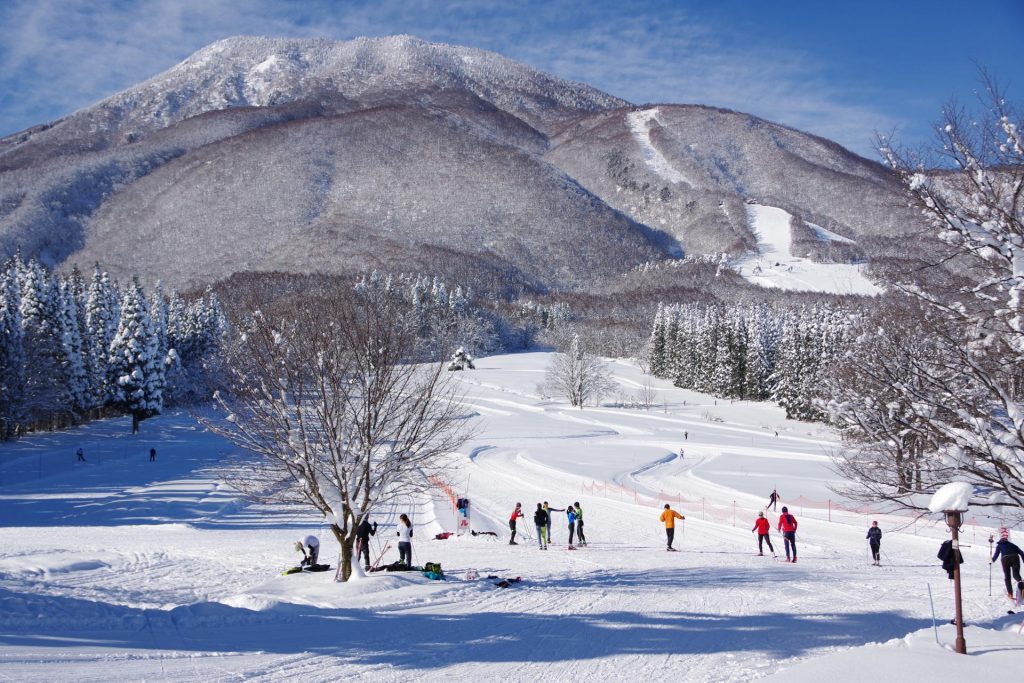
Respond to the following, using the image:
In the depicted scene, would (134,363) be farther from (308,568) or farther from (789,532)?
(789,532)

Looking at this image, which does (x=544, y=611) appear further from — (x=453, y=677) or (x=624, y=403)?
(x=624, y=403)

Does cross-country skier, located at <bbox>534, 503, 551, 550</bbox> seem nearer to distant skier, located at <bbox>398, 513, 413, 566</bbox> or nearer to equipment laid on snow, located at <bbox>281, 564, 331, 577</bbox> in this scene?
distant skier, located at <bbox>398, 513, 413, 566</bbox>

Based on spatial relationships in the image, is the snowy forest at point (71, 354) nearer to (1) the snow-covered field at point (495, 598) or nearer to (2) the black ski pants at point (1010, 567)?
(1) the snow-covered field at point (495, 598)

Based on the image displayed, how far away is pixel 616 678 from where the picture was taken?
9234 millimetres

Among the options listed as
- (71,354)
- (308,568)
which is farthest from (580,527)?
(71,354)

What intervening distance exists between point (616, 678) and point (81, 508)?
26.1 metres

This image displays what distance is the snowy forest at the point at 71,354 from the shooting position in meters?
47.5

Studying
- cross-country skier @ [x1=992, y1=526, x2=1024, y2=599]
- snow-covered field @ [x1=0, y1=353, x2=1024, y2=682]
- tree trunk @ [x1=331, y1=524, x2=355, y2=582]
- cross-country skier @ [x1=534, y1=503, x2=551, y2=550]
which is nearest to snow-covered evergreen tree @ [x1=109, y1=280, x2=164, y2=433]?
snow-covered field @ [x1=0, y1=353, x2=1024, y2=682]

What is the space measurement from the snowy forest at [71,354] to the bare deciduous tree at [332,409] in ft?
122

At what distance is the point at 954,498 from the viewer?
26.9 feet

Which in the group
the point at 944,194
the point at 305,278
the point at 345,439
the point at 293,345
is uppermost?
the point at 305,278

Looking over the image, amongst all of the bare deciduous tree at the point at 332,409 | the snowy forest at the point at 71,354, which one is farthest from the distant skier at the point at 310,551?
the snowy forest at the point at 71,354

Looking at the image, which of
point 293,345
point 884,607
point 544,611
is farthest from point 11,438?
point 884,607

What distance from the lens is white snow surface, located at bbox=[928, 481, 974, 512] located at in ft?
26.8
